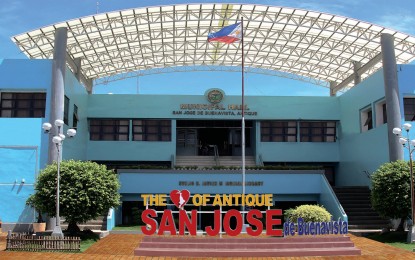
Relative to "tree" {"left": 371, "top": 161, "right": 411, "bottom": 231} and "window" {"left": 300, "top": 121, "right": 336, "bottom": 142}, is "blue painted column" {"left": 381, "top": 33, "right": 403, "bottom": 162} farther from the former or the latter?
"window" {"left": 300, "top": 121, "right": 336, "bottom": 142}

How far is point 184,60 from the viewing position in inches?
1510

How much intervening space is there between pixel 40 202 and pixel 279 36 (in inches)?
829

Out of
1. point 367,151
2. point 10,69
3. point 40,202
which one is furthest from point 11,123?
point 367,151

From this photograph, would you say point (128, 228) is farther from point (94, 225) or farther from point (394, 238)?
point (394, 238)

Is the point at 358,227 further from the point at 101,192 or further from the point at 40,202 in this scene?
the point at 40,202

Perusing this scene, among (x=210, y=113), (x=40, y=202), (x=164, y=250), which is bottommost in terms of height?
(x=164, y=250)

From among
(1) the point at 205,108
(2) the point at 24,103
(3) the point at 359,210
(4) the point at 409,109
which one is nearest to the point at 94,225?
(2) the point at 24,103

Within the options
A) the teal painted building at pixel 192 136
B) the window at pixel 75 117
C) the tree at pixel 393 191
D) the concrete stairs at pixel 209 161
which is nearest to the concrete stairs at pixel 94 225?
the teal painted building at pixel 192 136

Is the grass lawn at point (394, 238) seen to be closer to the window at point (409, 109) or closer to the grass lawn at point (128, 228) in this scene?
the window at point (409, 109)

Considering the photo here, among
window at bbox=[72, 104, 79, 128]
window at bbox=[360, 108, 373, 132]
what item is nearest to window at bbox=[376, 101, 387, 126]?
window at bbox=[360, 108, 373, 132]

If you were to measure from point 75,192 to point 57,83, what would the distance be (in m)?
7.84

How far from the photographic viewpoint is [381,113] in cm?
2795

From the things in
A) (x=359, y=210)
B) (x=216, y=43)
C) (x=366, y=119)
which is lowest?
(x=359, y=210)

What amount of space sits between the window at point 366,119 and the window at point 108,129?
657 inches
